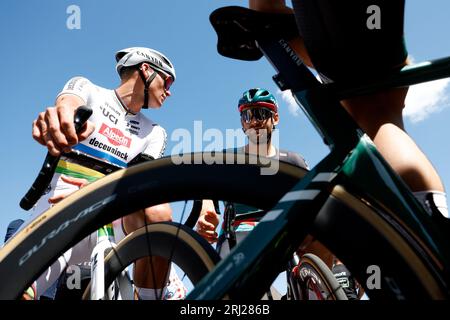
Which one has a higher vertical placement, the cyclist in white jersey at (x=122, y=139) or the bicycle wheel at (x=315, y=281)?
the cyclist in white jersey at (x=122, y=139)

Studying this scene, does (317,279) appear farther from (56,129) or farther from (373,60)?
(56,129)

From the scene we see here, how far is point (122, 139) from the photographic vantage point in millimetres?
3303

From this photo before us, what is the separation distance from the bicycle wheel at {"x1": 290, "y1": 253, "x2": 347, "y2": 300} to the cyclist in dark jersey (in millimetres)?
1907

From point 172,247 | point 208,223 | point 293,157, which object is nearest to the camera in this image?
point 172,247

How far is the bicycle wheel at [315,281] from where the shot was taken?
116 inches

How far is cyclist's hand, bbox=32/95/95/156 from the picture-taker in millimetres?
1107

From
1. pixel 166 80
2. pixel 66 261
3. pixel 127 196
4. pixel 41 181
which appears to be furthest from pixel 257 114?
pixel 127 196

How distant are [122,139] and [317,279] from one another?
2038 millimetres

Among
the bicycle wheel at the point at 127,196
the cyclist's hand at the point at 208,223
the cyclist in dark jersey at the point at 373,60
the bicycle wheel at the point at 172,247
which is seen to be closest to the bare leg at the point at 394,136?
the cyclist in dark jersey at the point at 373,60

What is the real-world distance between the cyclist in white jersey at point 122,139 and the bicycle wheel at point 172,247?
359 millimetres

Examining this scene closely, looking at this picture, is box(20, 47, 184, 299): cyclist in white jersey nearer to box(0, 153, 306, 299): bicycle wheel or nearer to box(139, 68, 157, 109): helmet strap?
box(139, 68, 157, 109): helmet strap

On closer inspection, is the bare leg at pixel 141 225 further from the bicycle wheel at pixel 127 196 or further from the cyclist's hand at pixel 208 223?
the bicycle wheel at pixel 127 196
